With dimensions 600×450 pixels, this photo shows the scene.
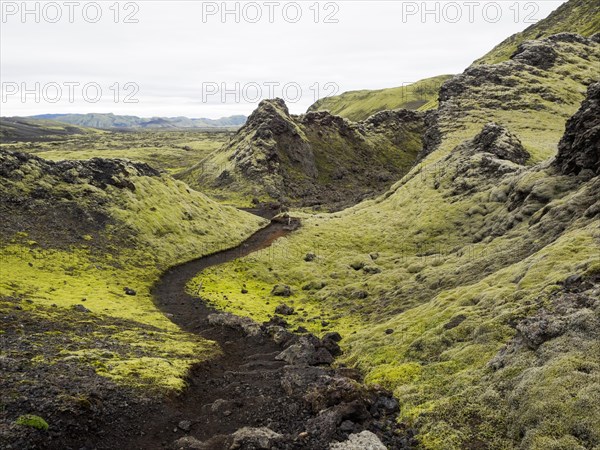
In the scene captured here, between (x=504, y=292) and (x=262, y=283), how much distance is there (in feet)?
142

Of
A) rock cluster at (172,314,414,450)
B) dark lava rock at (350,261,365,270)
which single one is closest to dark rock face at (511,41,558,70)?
dark lava rock at (350,261,365,270)

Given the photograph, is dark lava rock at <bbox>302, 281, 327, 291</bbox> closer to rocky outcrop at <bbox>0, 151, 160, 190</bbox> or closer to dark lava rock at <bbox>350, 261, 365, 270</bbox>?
dark lava rock at <bbox>350, 261, 365, 270</bbox>

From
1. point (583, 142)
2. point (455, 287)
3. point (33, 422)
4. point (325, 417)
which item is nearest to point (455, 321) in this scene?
point (455, 287)

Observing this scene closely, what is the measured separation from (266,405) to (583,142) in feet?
177

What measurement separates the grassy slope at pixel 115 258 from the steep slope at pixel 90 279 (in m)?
0.17

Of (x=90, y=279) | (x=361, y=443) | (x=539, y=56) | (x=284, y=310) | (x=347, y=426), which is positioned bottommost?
(x=284, y=310)

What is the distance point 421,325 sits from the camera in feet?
132

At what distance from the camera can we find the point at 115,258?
235 ft

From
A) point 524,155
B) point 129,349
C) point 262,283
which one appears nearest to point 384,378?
point 129,349

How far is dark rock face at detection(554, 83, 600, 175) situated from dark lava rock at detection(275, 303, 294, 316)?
4192cm

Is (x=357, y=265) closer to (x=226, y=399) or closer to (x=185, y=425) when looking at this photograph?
(x=226, y=399)

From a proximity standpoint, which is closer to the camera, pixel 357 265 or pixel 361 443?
pixel 361 443

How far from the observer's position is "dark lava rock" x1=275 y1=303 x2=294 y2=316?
2297 inches

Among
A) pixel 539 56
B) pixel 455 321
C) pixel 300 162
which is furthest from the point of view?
pixel 300 162
